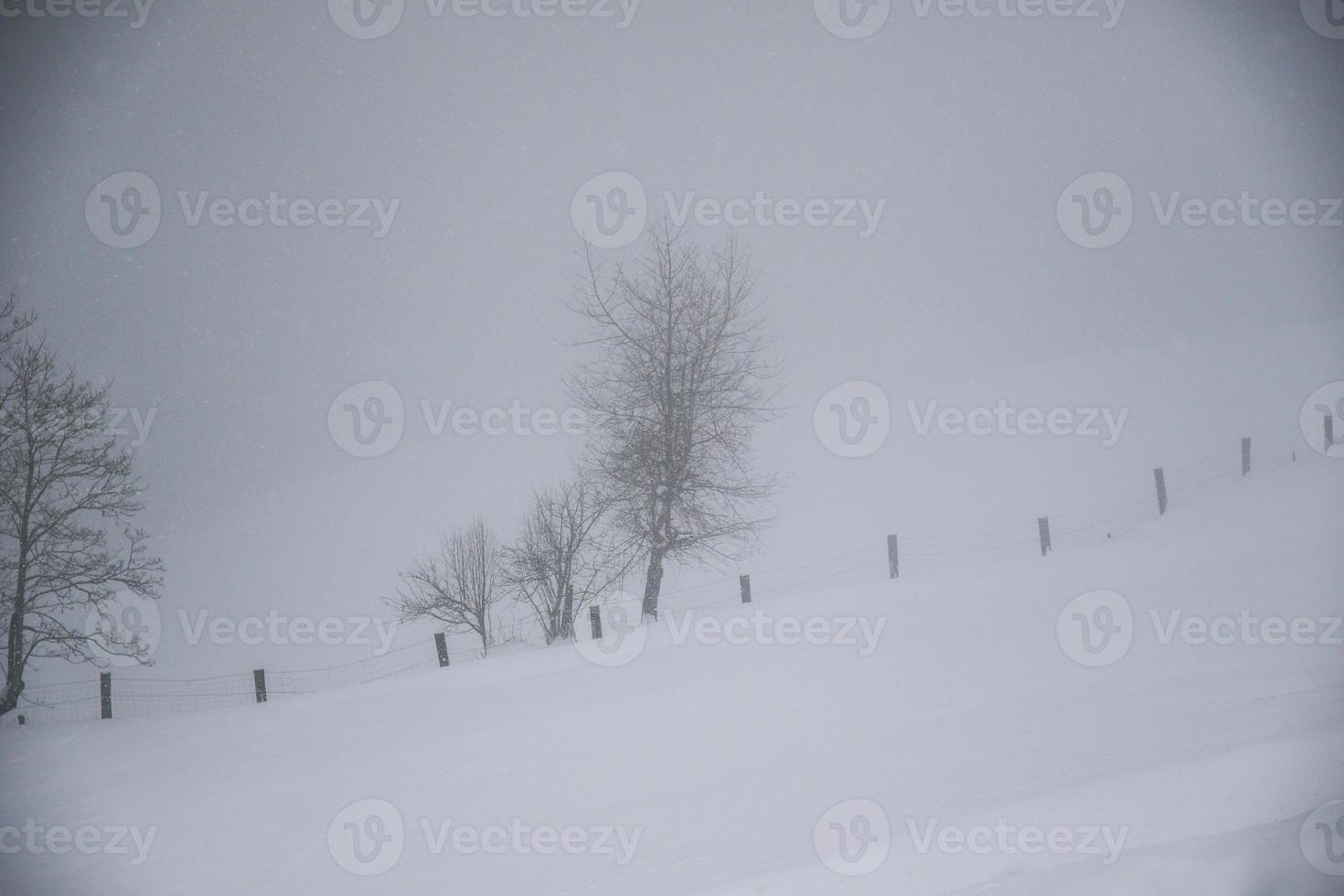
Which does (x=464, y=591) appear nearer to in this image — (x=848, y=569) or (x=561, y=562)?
(x=561, y=562)

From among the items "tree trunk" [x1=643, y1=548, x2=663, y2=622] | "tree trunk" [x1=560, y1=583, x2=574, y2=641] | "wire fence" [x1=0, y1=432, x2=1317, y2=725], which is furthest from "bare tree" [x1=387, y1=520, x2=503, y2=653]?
"tree trunk" [x1=643, y1=548, x2=663, y2=622]

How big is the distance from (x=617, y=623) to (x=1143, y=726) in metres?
13.4

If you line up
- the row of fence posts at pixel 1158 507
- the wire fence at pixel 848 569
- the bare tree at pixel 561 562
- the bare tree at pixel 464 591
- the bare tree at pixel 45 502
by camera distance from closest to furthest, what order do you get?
the bare tree at pixel 45 502 < the row of fence posts at pixel 1158 507 < the bare tree at pixel 561 562 < the bare tree at pixel 464 591 < the wire fence at pixel 848 569

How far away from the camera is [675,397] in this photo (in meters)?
17.1

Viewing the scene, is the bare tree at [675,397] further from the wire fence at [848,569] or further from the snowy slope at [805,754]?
the wire fence at [848,569]

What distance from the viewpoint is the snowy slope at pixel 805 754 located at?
4.32 metres

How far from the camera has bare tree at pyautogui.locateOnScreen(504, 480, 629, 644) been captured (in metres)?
18.9

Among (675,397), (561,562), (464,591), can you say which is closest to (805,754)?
(675,397)

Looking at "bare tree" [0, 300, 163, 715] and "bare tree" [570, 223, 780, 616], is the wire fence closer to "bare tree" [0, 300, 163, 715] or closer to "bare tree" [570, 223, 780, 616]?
"bare tree" [570, 223, 780, 616]

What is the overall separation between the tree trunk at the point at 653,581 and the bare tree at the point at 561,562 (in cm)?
168

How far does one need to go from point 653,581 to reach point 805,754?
998 centimetres

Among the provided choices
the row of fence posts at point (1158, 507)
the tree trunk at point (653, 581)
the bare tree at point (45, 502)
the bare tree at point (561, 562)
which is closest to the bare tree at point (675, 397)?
the tree trunk at point (653, 581)

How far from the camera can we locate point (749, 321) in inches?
704

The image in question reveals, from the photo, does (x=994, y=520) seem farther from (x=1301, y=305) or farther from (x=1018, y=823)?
(x=1301, y=305)
